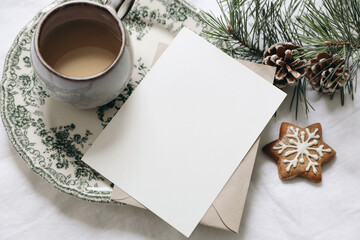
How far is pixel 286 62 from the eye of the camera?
0.58 metres

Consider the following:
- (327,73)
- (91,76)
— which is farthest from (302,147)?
(91,76)

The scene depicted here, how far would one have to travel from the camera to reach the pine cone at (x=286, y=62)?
1.87 feet

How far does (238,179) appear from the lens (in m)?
0.55

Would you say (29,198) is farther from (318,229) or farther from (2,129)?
(318,229)

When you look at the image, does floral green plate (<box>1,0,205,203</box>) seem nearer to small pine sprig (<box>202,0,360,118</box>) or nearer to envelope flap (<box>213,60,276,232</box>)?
small pine sprig (<box>202,0,360,118</box>)

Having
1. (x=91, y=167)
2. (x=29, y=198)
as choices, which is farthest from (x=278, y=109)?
(x=29, y=198)

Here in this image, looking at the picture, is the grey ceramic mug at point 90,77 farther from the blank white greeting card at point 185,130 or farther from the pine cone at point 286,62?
the pine cone at point 286,62

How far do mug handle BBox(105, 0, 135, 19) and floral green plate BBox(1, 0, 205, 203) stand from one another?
7 centimetres

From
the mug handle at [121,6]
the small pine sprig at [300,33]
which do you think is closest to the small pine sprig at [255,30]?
the small pine sprig at [300,33]

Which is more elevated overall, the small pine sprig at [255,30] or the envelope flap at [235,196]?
the small pine sprig at [255,30]

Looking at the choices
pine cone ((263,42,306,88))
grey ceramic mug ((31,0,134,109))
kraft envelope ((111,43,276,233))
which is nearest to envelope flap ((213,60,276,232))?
kraft envelope ((111,43,276,233))

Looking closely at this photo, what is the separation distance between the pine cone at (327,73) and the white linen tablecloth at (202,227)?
13 centimetres

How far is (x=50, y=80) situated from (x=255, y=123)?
0.30 metres

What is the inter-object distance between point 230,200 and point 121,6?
1.05ft
